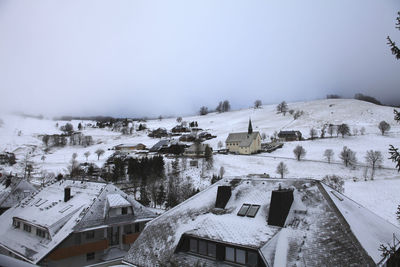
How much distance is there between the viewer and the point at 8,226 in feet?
105

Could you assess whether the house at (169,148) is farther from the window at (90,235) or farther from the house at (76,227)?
the window at (90,235)

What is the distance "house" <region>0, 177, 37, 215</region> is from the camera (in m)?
40.4

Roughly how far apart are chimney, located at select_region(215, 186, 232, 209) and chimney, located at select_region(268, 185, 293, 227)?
3.83m

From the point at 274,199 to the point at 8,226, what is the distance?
3225cm

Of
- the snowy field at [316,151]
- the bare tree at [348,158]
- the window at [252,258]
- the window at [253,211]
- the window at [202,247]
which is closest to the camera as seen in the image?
the window at [252,258]

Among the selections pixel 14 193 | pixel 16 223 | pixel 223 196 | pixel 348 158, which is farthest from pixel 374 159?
pixel 14 193

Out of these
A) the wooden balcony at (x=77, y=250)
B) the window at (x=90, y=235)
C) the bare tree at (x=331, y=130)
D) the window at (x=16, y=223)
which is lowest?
the wooden balcony at (x=77, y=250)

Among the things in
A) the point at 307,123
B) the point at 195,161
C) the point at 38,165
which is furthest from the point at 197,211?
the point at 307,123

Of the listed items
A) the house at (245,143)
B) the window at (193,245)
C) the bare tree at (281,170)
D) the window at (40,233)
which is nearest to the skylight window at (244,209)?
the window at (193,245)

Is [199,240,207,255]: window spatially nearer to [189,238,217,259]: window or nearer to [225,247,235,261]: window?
[189,238,217,259]: window

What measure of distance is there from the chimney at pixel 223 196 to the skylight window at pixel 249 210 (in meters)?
1.67

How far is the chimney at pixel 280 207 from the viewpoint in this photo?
635 inches

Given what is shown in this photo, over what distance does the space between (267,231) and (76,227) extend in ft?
60.9

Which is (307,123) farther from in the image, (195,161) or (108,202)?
(108,202)
